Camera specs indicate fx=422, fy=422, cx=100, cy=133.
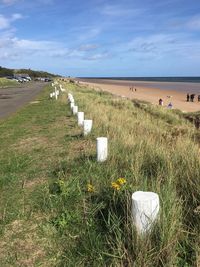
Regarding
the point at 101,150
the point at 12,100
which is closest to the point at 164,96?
the point at 12,100

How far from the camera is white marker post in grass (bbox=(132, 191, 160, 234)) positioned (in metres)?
3.95

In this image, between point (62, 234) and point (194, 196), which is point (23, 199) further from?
point (194, 196)

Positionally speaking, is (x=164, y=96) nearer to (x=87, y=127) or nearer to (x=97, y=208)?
(x=87, y=127)

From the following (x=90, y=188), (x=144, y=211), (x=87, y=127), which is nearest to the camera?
(x=144, y=211)

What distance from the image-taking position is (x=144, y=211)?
397 cm

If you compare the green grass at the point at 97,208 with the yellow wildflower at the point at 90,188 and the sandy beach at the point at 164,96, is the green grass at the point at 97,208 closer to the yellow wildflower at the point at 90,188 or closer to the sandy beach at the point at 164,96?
the yellow wildflower at the point at 90,188

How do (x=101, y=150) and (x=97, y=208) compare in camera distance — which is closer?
(x=97, y=208)

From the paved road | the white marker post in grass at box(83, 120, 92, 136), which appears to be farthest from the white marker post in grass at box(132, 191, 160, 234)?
the paved road

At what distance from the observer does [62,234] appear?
4.70 m

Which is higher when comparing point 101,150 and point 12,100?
point 101,150

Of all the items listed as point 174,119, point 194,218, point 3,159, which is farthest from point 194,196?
point 174,119

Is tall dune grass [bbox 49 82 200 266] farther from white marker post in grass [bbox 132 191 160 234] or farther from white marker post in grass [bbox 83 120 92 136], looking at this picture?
white marker post in grass [bbox 83 120 92 136]

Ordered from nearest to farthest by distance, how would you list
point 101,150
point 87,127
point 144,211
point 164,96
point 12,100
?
point 144,211 → point 101,150 → point 87,127 → point 12,100 → point 164,96

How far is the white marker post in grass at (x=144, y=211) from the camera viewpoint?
3949mm
